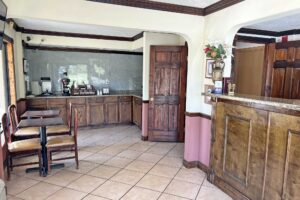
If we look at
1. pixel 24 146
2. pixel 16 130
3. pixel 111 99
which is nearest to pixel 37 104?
pixel 16 130

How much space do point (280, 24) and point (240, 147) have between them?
2490 mm

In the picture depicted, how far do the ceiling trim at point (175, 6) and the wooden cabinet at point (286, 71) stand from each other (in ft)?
6.52

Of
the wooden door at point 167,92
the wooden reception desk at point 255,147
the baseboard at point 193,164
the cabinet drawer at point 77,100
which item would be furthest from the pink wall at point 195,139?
the cabinet drawer at point 77,100

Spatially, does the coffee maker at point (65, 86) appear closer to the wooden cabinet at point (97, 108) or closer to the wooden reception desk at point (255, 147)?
the wooden cabinet at point (97, 108)

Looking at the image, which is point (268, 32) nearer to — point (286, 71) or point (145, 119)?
point (286, 71)

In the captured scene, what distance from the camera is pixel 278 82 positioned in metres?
4.29

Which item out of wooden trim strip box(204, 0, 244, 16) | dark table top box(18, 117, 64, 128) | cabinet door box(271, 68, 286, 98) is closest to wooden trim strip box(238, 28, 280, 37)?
cabinet door box(271, 68, 286, 98)

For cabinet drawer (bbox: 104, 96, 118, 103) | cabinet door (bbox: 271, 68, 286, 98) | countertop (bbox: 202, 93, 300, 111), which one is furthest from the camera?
cabinet drawer (bbox: 104, 96, 118, 103)

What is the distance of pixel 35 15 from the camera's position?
2.54m

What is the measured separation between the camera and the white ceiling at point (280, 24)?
340cm

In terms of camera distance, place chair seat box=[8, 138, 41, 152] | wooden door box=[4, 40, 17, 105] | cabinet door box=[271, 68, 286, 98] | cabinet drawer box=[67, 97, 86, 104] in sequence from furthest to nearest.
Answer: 1. cabinet drawer box=[67, 97, 86, 104]
2. cabinet door box=[271, 68, 286, 98]
3. wooden door box=[4, 40, 17, 105]
4. chair seat box=[8, 138, 41, 152]

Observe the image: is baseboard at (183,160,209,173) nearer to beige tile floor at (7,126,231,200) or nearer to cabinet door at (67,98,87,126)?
beige tile floor at (7,126,231,200)

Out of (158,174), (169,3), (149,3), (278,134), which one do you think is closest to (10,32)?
(149,3)

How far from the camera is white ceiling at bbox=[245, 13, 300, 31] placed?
3404 mm
